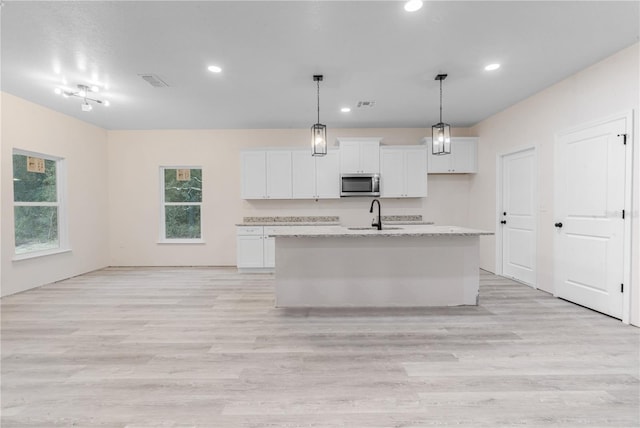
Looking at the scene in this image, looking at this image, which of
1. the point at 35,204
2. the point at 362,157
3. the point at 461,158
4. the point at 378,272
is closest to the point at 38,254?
the point at 35,204

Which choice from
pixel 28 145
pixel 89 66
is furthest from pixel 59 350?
pixel 28 145

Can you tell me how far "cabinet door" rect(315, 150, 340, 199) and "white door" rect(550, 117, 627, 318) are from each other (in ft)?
10.4

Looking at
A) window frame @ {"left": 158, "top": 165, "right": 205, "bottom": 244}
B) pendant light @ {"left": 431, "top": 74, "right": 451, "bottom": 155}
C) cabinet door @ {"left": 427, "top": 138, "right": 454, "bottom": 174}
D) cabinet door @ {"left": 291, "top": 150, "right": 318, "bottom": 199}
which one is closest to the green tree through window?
window frame @ {"left": 158, "top": 165, "right": 205, "bottom": 244}

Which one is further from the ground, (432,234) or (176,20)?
(176,20)

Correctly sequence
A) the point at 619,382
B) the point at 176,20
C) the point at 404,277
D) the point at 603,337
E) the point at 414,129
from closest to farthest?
1. the point at 619,382
2. the point at 176,20
3. the point at 603,337
4. the point at 404,277
5. the point at 414,129

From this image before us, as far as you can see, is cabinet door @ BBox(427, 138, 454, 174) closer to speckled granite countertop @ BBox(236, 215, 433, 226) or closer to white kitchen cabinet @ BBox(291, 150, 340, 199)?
speckled granite countertop @ BBox(236, 215, 433, 226)

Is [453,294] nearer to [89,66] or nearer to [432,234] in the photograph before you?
[432,234]

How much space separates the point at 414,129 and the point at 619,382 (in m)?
4.69

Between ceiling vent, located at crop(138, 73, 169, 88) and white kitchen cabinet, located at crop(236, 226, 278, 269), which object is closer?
ceiling vent, located at crop(138, 73, 169, 88)

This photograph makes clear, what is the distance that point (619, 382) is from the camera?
196cm

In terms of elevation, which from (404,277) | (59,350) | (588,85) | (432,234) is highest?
(588,85)

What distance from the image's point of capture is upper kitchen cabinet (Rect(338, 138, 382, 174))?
5449 millimetres

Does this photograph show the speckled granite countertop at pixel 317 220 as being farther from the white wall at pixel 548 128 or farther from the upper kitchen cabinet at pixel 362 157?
the white wall at pixel 548 128

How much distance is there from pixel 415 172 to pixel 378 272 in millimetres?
2755
